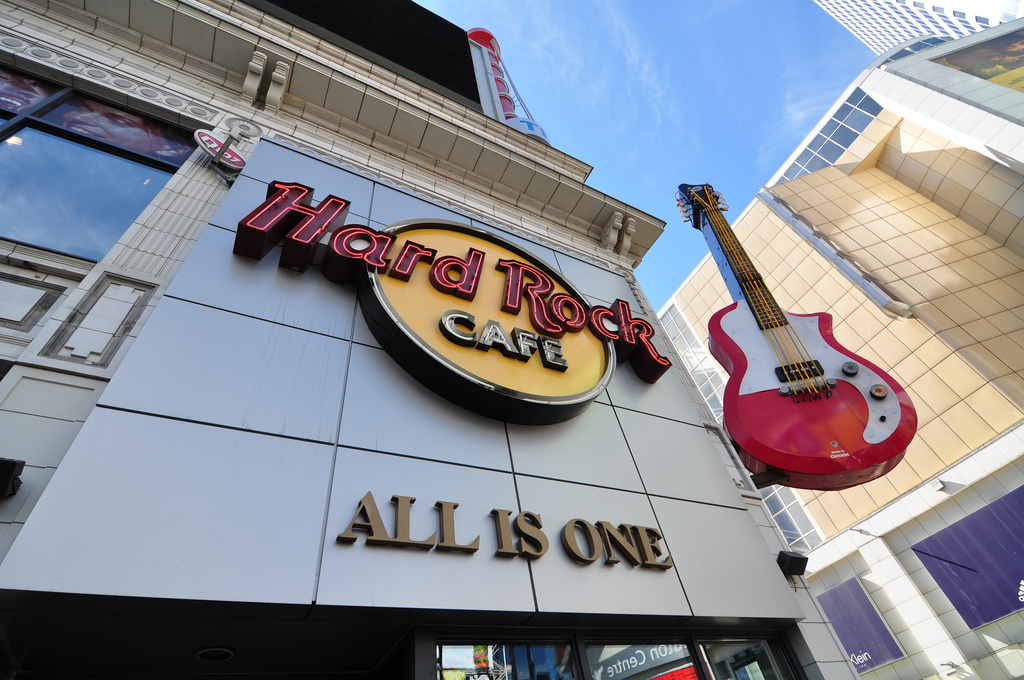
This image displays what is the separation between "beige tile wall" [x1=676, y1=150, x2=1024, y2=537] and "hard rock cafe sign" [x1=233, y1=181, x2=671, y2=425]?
15.1 m

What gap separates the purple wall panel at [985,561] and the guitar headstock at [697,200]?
36.3 feet

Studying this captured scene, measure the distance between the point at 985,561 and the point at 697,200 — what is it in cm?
1257

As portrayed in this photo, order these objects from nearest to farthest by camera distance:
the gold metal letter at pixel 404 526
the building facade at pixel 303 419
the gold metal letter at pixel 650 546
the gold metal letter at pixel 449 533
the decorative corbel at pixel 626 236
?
the building facade at pixel 303 419
the gold metal letter at pixel 404 526
the gold metal letter at pixel 449 533
the gold metal letter at pixel 650 546
the decorative corbel at pixel 626 236

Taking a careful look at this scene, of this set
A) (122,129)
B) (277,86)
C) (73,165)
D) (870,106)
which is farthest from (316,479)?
(870,106)

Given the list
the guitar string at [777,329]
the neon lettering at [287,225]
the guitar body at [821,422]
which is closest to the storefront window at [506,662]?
the neon lettering at [287,225]

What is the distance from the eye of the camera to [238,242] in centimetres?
475

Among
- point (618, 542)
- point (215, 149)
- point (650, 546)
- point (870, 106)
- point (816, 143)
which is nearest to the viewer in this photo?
point (618, 542)

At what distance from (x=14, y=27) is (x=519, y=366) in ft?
24.3

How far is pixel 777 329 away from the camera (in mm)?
8594

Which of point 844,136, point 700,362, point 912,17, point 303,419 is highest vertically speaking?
point 912,17

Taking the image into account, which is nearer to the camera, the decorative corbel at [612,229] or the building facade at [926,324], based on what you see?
the decorative corbel at [612,229]

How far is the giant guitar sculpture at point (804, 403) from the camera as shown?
6250 mm

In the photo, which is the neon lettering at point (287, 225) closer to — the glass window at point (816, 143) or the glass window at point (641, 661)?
A: the glass window at point (641, 661)

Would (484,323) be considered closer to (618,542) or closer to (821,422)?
(618,542)
